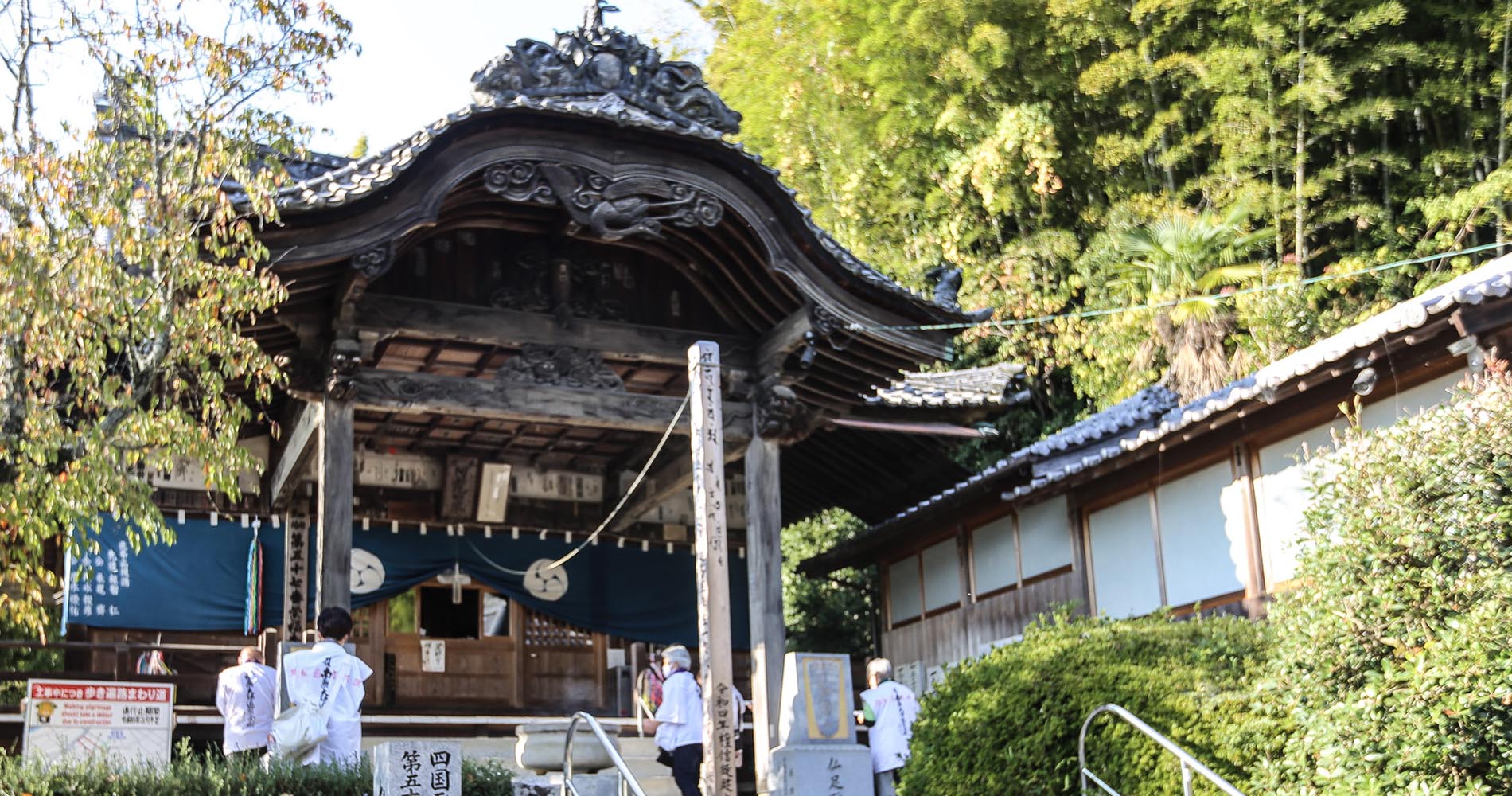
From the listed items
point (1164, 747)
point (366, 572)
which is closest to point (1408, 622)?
point (1164, 747)

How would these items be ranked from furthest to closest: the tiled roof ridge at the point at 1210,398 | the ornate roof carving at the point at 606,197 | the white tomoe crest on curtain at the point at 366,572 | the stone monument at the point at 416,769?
the white tomoe crest on curtain at the point at 366,572 → the ornate roof carving at the point at 606,197 → the tiled roof ridge at the point at 1210,398 → the stone monument at the point at 416,769

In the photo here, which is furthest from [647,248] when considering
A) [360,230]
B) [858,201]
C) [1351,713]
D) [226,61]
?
[858,201]

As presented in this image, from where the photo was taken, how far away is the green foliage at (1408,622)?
6.86 m

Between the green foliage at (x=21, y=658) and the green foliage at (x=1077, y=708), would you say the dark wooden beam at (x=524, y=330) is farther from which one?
the green foliage at (x=21, y=658)

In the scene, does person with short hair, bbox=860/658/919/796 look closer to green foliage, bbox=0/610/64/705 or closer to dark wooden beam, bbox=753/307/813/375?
dark wooden beam, bbox=753/307/813/375

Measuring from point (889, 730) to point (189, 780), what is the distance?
5364 mm

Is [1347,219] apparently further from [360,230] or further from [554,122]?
[360,230]

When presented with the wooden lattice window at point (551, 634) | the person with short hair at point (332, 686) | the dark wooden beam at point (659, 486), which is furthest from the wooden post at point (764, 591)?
the wooden lattice window at point (551, 634)

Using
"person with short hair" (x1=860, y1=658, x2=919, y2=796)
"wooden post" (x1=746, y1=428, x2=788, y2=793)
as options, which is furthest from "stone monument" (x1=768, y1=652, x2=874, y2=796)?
"wooden post" (x1=746, y1=428, x2=788, y2=793)

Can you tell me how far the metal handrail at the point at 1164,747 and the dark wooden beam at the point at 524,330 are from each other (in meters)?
5.99

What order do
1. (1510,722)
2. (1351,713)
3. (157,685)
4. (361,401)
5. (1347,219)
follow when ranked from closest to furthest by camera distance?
(1510,722)
(1351,713)
(157,685)
(361,401)
(1347,219)

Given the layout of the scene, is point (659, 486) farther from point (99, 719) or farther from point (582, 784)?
point (99, 719)

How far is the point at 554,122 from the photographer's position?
40.5 feet

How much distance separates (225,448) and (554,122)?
4442mm
